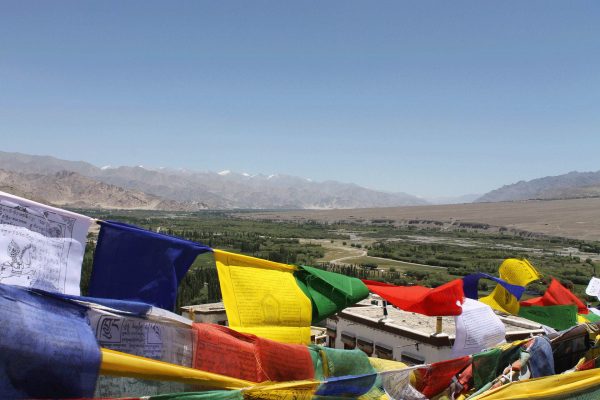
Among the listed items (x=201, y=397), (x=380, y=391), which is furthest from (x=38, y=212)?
(x=380, y=391)

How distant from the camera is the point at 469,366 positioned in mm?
6527

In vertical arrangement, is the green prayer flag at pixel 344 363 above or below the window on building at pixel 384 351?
above

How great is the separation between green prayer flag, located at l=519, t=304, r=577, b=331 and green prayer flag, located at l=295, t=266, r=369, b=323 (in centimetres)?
683

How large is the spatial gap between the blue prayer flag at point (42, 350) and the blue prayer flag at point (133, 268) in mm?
2047

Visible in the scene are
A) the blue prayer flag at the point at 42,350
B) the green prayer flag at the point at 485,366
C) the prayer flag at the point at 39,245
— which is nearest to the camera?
the blue prayer flag at the point at 42,350

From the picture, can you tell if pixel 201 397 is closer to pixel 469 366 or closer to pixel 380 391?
pixel 380 391

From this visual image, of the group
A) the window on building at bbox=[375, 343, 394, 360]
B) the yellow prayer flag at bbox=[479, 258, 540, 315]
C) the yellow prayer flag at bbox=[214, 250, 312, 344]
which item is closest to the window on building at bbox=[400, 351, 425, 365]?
the window on building at bbox=[375, 343, 394, 360]

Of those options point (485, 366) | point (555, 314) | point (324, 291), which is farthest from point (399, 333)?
point (324, 291)

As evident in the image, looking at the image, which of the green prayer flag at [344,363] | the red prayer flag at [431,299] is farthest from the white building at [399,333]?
the green prayer flag at [344,363]

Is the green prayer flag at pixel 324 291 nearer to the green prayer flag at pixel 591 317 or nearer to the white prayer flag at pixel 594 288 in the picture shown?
the white prayer flag at pixel 594 288

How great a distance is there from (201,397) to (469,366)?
4.03 metres

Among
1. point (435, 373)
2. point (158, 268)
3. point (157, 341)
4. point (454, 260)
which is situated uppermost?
point (158, 268)

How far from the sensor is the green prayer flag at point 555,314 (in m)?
11.6

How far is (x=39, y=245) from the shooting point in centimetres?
453
